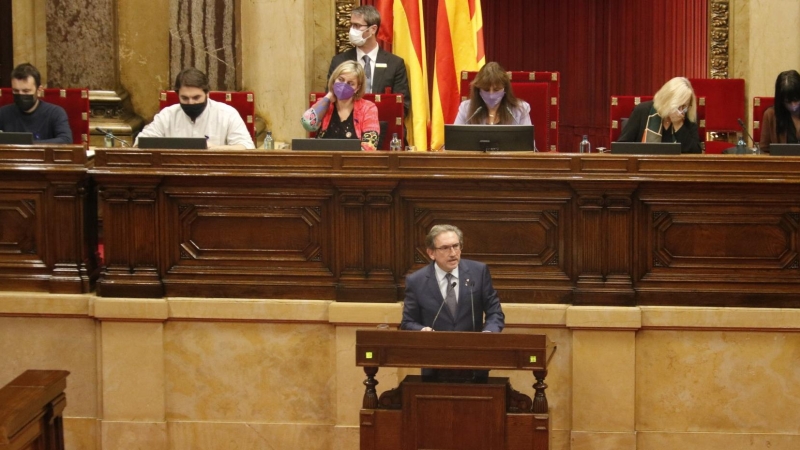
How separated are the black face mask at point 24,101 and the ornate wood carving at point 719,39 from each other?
14.0ft

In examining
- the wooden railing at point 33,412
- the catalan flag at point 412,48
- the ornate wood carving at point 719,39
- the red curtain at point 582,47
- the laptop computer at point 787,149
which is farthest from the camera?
the red curtain at point 582,47

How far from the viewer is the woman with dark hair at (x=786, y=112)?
662cm

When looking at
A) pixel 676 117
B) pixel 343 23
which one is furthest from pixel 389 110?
pixel 343 23

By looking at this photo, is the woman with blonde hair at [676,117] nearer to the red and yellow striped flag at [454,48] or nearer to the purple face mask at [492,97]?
the purple face mask at [492,97]

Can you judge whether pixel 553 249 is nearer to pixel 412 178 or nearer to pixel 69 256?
pixel 412 178

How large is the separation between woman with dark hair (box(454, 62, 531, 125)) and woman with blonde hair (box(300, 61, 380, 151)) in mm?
531

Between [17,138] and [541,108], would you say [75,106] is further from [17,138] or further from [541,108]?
[541,108]

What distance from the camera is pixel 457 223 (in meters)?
5.75

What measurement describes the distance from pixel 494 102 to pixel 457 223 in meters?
1.08

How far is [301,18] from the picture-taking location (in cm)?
823

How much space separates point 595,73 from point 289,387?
572 centimetres

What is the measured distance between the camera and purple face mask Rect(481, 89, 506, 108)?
6.58 metres

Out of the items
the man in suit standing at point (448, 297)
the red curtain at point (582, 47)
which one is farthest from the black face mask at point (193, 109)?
the red curtain at point (582, 47)

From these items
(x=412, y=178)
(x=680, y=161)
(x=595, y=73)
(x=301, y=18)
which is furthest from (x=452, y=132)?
(x=595, y=73)
